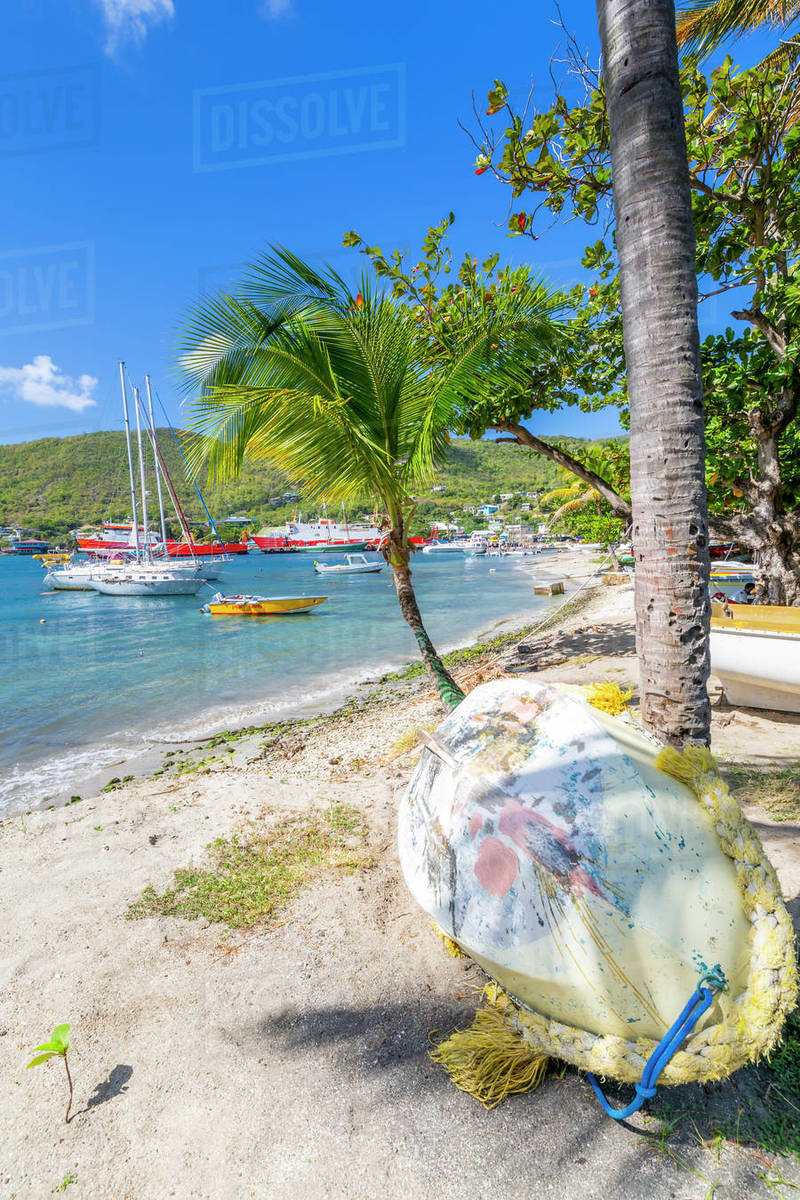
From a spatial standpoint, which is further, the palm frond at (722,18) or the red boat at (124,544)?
the red boat at (124,544)

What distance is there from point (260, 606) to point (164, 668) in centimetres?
893

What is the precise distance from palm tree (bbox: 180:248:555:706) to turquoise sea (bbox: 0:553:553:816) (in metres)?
5.34

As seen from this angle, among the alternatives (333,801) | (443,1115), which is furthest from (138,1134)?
(333,801)

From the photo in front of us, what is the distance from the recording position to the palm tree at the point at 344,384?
17.0 ft

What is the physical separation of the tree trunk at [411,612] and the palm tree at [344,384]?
0.04 feet

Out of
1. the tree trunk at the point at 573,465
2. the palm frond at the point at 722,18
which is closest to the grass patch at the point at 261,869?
the tree trunk at the point at 573,465

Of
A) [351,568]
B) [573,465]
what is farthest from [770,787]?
[351,568]

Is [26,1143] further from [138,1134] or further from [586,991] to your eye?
[586,991]

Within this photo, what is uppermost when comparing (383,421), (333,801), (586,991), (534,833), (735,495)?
(383,421)

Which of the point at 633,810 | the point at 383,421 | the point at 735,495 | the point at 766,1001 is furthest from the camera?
the point at 735,495

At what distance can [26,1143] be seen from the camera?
6.79 ft

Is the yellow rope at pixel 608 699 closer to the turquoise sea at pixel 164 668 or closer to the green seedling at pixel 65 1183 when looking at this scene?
the green seedling at pixel 65 1183

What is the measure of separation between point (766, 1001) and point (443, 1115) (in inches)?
47.8

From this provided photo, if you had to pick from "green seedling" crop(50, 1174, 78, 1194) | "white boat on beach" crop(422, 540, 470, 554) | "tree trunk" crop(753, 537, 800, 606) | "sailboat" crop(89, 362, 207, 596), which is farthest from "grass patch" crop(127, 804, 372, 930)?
A: "white boat on beach" crop(422, 540, 470, 554)
